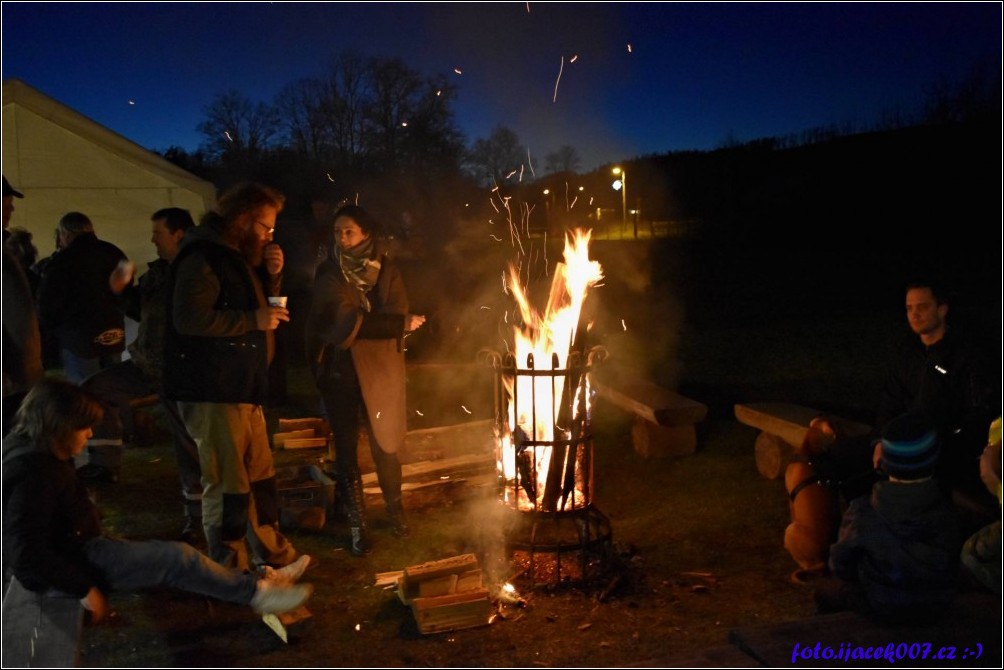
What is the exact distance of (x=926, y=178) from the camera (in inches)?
906

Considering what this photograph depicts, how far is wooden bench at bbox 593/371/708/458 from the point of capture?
6.37 metres

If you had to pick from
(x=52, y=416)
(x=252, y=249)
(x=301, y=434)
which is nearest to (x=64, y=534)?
(x=52, y=416)

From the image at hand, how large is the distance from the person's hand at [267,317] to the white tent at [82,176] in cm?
650

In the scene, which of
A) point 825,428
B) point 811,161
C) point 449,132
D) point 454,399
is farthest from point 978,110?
point 825,428

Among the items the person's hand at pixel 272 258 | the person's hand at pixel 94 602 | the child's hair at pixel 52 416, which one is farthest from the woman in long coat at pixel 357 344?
the person's hand at pixel 94 602

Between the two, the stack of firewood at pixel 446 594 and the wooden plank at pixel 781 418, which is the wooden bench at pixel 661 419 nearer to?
the wooden plank at pixel 781 418

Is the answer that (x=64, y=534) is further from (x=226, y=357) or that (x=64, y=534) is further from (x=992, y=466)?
(x=992, y=466)

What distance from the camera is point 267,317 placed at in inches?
165

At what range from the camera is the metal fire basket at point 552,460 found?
4.41m

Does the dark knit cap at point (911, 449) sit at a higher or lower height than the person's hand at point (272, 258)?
lower

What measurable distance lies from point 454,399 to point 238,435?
14.8 feet

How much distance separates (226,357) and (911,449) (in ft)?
9.58

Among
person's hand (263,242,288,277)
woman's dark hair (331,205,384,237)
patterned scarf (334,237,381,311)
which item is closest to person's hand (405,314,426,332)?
patterned scarf (334,237,381,311)

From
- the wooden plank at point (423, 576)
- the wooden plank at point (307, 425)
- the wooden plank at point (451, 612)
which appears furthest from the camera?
the wooden plank at point (307, 425)
